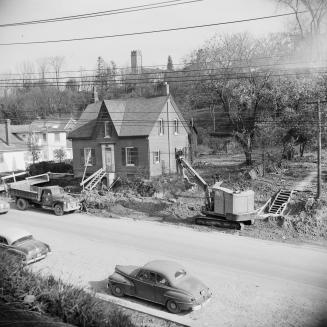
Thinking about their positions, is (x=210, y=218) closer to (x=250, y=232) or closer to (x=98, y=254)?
(x=250, y=232)

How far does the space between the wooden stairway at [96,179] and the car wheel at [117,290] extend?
16.8 m

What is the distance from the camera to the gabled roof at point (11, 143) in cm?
4266

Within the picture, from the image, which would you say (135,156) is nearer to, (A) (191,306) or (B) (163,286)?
(B) (163,286)

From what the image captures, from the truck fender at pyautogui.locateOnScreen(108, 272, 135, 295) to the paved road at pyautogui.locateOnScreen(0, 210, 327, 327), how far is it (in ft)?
1.01

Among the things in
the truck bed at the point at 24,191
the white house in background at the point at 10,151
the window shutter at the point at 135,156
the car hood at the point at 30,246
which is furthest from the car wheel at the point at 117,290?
the white house in background at the point at 10,151

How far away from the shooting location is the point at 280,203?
67.2 ft

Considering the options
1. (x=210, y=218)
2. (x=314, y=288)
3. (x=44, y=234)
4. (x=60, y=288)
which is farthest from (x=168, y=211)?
(x=60, y=288)

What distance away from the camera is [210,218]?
1902 cm

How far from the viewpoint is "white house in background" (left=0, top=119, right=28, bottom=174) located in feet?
138

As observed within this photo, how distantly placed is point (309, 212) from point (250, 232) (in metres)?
3.15

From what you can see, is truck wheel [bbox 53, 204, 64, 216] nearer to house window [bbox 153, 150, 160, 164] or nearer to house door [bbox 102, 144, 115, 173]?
house door [bbox 102, 144, 115, 173]

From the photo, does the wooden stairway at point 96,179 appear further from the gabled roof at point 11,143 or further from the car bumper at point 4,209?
the gabled roof at point 11,143

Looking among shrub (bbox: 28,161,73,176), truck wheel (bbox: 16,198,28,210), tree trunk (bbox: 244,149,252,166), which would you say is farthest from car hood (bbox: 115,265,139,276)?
shrub (bbox: 28,161,73,176)

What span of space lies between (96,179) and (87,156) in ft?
8.58
